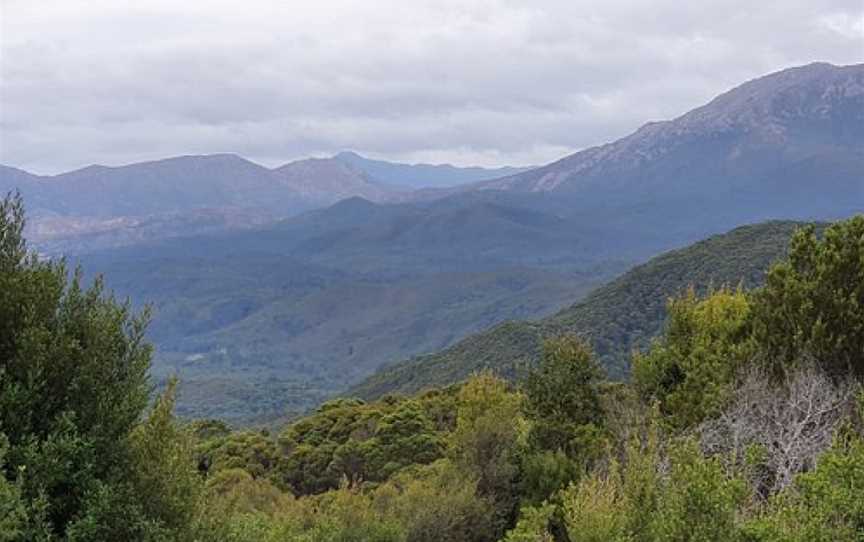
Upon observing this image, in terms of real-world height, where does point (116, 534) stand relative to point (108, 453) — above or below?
below

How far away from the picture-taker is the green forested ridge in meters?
→ 105

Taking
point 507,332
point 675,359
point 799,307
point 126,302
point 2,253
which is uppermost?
point 2,253

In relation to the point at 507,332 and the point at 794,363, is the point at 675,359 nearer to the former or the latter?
the point at 794,363

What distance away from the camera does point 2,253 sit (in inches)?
491

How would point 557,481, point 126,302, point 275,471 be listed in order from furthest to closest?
point 275,471 < point 557,481 < point 126,302

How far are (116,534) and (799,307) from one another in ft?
53.0

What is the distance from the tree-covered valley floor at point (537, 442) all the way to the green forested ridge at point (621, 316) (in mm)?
69096

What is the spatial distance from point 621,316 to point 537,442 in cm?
9136

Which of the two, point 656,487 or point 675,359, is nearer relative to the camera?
point 656,487

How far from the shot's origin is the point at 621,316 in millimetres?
115062

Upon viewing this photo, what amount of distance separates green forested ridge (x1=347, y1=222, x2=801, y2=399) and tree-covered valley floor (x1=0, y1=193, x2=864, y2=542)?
6910cm

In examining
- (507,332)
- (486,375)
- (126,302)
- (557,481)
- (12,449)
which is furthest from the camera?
(507,332)

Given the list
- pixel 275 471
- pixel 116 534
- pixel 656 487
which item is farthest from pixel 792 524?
pixel 275 471

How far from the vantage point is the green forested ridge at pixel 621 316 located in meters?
105
